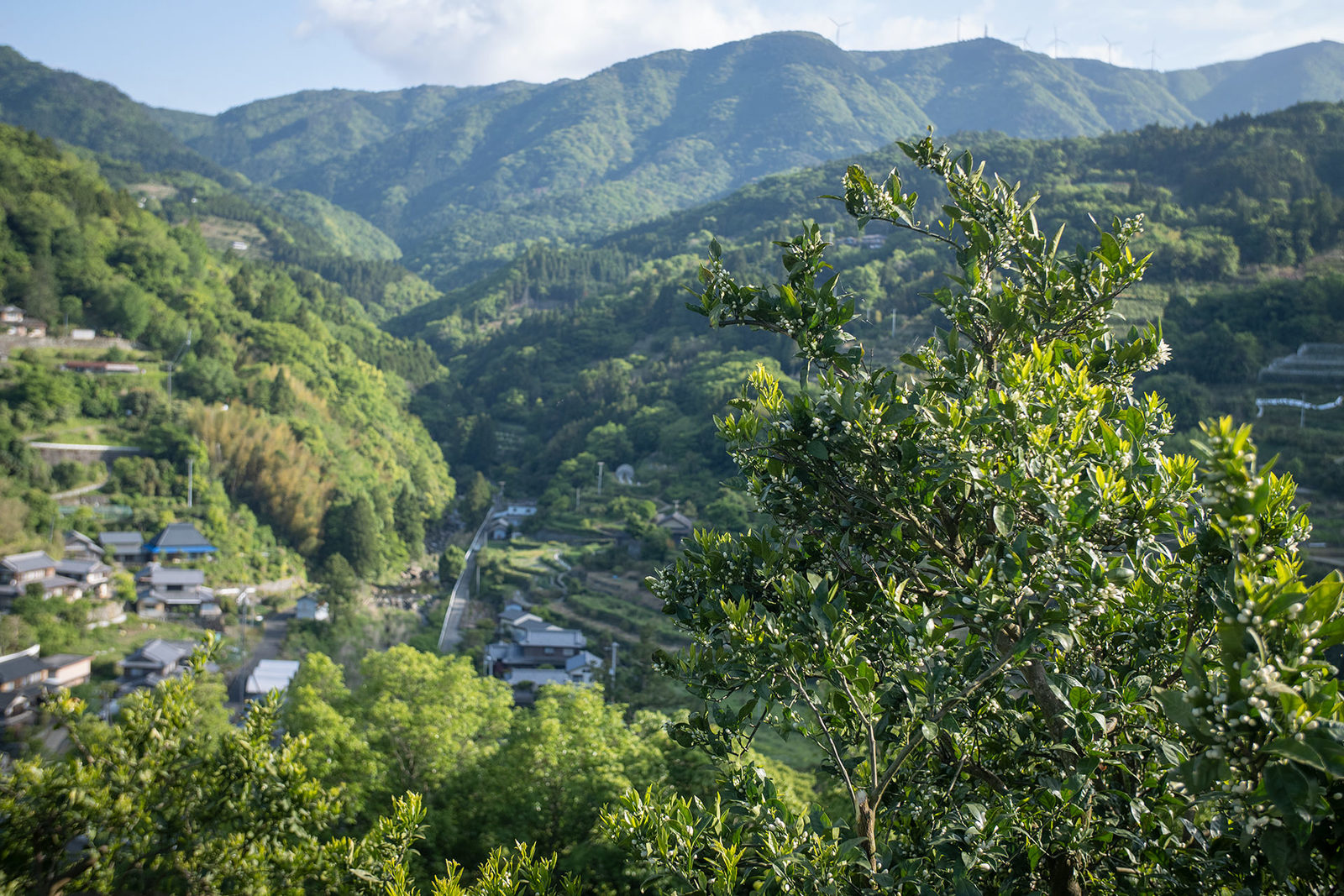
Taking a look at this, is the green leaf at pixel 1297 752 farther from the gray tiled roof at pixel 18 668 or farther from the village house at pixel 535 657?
the gray tiled roof at pixel 18 668

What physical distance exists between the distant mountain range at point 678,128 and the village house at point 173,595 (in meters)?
106

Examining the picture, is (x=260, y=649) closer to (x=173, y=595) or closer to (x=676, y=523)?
(x=173, y=595)

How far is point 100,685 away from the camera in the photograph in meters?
21.7

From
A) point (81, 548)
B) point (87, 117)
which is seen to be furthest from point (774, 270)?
point (87, 117)

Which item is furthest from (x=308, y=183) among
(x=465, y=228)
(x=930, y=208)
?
(x=930, y=208)

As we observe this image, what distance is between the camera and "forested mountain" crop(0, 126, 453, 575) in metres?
34.8

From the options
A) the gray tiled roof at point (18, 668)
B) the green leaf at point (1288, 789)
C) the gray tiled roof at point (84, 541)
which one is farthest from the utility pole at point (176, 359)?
the green leaf at point (1288, 789)

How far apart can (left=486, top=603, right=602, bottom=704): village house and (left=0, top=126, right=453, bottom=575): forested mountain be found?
12169 mm

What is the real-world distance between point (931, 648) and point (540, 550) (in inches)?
1400

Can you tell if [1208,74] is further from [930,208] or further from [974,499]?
[974,499]

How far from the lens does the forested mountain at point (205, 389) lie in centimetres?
3475

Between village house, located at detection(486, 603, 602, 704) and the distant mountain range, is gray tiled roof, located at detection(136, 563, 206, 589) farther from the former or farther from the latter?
the distant mountain range

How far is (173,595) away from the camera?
28.5 metres

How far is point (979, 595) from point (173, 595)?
32103 mm
